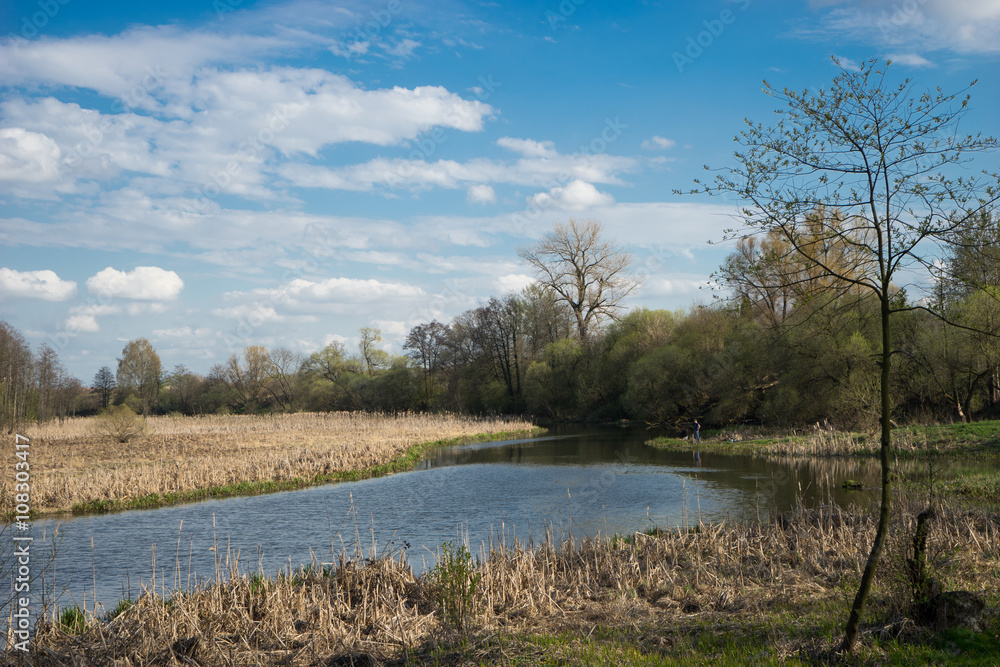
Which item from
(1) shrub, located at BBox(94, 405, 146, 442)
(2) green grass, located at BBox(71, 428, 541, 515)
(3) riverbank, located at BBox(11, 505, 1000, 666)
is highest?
(1) shrub, located at BBox(94, 405, 146, 442)

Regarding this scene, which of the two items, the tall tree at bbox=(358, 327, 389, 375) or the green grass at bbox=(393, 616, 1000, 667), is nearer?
the green grass at bbox=(393, 616, 1000, 667)

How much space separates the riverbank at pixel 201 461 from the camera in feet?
65.2

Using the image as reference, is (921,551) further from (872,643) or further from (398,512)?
(398,512)

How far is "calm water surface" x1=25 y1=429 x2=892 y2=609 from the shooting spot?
42.4 feet

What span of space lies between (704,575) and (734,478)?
14781mm

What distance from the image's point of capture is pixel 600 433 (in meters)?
45.1

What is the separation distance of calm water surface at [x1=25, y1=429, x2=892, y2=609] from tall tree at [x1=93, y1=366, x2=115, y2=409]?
76.0 meters

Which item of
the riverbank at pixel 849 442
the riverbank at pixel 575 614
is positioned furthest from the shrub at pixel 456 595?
the riverbank at pixel 849 442

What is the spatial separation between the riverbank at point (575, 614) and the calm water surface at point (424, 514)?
0.99 meters

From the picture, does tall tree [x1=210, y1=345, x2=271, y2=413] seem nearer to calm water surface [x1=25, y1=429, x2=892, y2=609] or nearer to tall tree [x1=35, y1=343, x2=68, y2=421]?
tall tree [x1=35, y1=343, x2=68, y2=421]

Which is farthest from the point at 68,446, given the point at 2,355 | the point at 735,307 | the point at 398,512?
the point at 735,307

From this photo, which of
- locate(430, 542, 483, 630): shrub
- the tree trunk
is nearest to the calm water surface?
locate(430, 542, 483, 630): shrub

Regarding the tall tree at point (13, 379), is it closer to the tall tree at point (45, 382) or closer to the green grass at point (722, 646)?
the tall tree at point (45, 382)

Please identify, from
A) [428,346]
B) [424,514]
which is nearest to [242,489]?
[424,514]
